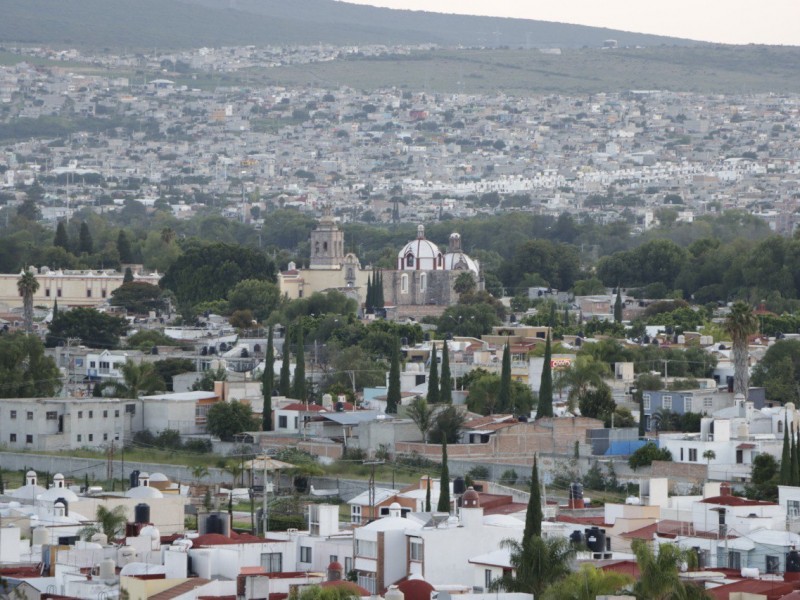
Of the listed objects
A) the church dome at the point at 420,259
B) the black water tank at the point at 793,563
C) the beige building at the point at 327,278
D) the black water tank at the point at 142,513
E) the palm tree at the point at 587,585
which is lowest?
the black water tank at the point at 142,513

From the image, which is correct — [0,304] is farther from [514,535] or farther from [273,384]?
[514,535]

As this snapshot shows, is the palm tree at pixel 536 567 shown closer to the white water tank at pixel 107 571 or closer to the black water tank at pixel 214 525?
the white water tank at pixel 107 571

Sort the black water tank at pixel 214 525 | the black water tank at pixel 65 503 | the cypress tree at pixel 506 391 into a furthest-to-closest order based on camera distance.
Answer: the cypress tree at pixel 506 391
the black water tank at pixel 65 503
the black water tank at pixel 214 525

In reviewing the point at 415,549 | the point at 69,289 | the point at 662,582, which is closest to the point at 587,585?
the point at 662,582

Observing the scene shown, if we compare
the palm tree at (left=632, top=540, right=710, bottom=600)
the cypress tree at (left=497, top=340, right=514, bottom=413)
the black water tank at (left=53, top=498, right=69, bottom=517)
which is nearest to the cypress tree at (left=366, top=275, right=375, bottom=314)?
the cypress tree at (left=497, top=340, right=514, bottom=413)

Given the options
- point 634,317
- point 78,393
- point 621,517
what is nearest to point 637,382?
point 78,393

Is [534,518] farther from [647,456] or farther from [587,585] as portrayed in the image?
[647,456]

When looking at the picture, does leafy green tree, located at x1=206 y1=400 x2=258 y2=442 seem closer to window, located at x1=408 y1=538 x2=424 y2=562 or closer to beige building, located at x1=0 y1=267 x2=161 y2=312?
window, located at x1=408 y1=538 x2=424 y2=562

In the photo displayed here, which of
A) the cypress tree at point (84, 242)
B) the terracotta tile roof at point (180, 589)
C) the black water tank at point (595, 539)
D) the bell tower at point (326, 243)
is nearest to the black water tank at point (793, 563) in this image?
the black water tank at point (595, 539)
